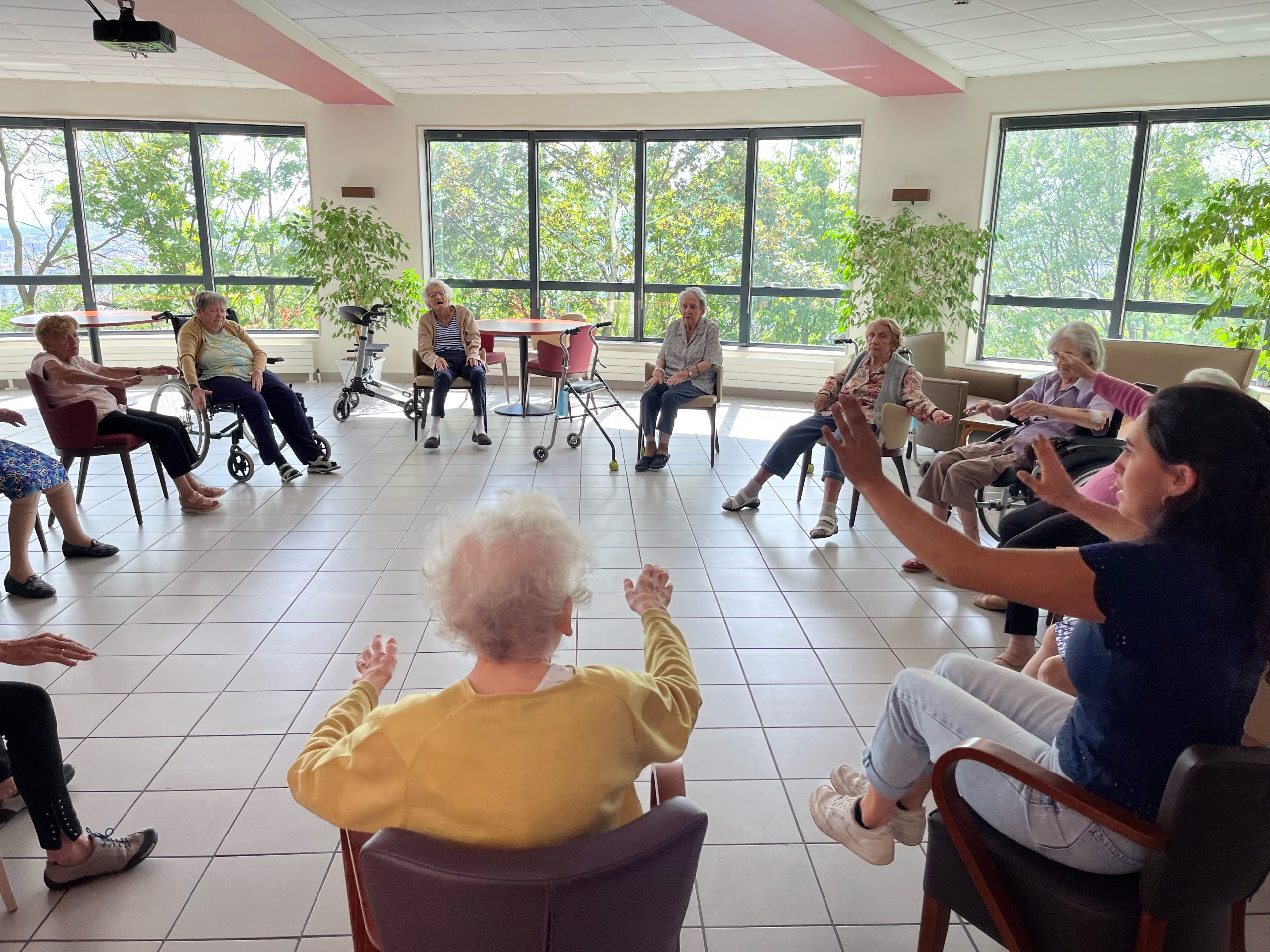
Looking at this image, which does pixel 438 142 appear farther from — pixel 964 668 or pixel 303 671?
pixel 964 668

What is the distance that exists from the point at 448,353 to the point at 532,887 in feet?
19.8

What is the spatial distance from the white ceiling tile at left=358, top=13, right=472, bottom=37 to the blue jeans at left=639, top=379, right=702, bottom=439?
283cm

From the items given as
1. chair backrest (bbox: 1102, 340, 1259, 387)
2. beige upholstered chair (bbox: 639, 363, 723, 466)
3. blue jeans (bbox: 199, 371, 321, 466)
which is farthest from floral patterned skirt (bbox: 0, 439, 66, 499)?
chair backrest (bbox: 1102, 340, 1259, 387)

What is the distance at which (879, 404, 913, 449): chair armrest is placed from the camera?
179 inches

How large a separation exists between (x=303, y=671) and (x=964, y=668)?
7.29 ft

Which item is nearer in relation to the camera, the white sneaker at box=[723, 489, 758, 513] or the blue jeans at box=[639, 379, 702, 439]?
the white sneaker at box=[723, 489, 758, 513]

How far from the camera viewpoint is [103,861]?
6.54 feet

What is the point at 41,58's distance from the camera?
7176 mm

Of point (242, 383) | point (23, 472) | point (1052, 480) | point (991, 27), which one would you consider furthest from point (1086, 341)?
point (242, 383)

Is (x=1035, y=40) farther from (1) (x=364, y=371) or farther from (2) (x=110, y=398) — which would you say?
(2) (x=110, y=398)

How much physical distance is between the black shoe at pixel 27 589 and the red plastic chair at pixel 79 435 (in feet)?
3.10

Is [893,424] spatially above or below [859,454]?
below

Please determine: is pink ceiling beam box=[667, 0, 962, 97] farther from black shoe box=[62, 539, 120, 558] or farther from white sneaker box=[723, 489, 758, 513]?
black shoe box=[62, 539, 120, 558]

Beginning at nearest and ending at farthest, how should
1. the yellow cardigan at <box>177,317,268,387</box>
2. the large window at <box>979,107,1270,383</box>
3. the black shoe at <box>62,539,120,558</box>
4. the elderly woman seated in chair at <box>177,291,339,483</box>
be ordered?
the black shoe at <box>62,539,120,558</box>, the yellow cardigan at <box>177,317,268,387</box>, the elderly woman seated in chair at <box>177,291,339,483</box>, the large window at <box>979,107,1270,383</box>
